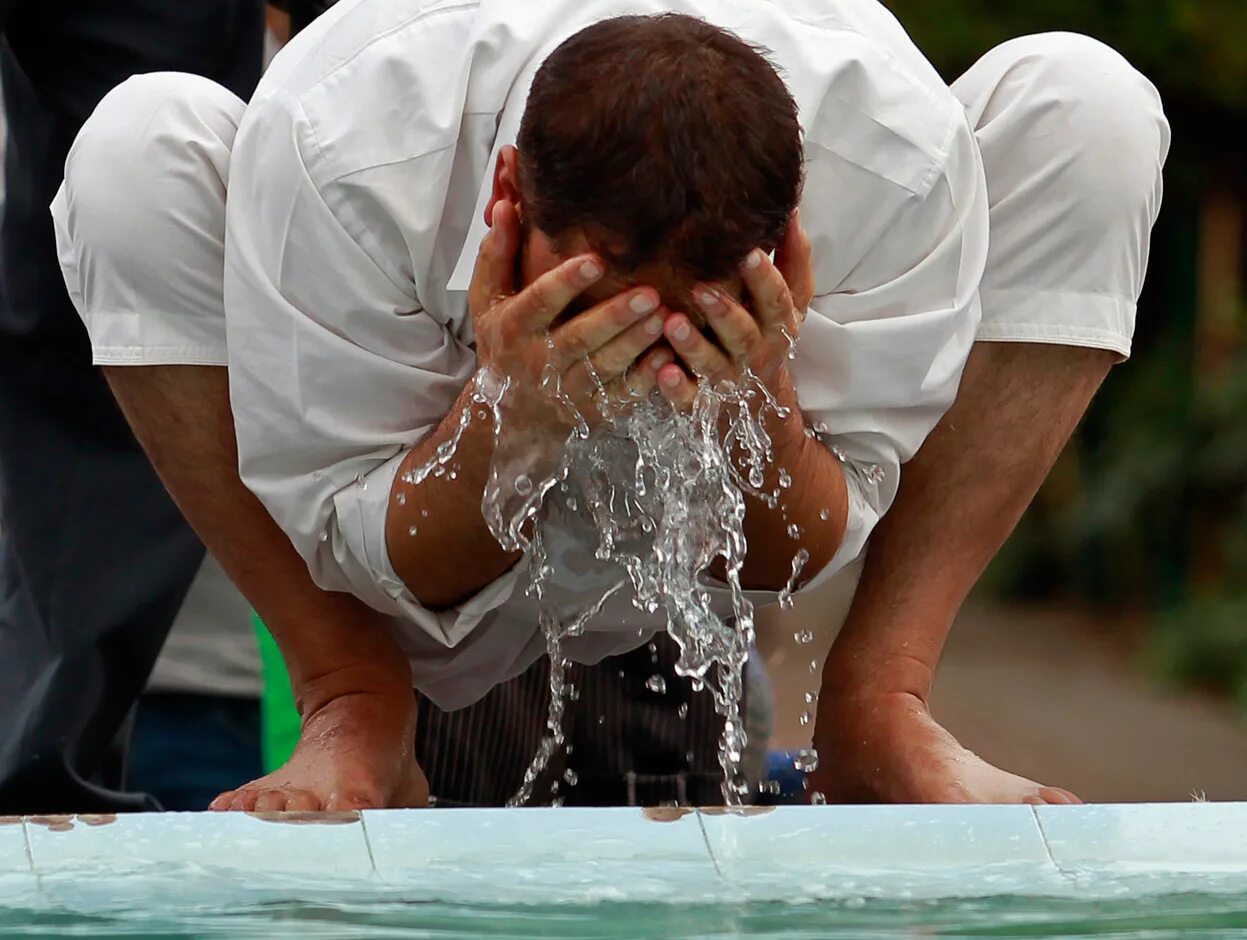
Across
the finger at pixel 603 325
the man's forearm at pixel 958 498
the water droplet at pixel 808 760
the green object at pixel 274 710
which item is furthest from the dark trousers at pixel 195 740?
the finger at pixel 603 325

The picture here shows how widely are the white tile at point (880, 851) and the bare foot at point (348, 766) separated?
1.97 ft

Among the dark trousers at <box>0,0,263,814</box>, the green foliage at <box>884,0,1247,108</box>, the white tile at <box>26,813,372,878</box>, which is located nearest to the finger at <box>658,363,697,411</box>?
the white tile at <box>26,813,372,878</box>

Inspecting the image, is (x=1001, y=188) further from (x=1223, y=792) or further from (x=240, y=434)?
(x=1223, y=792)

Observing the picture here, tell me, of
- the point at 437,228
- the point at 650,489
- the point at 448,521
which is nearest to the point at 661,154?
the point at 437,228

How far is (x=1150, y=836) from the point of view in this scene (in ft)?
6.78

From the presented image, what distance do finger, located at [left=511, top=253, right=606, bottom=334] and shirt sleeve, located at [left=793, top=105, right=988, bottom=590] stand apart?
1.22 ft

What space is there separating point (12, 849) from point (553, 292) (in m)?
0.74

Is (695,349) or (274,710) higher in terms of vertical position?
(695,349)

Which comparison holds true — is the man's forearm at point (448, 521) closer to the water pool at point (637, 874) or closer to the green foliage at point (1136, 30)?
the water pool at point (637, 874)

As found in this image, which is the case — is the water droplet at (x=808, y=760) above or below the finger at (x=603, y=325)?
below

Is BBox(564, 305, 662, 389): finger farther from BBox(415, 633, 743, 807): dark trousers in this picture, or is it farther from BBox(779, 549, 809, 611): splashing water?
BBox(415, 633, 743, 807): dark trousers

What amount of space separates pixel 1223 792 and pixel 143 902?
207 inches

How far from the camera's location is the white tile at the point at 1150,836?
2.02 metres

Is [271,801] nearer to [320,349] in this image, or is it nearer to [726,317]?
[320,349]
